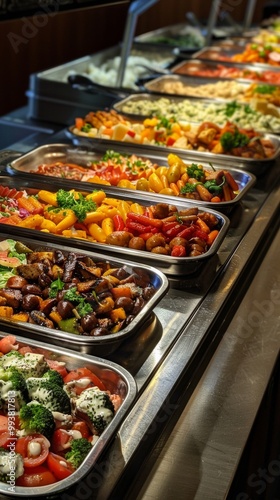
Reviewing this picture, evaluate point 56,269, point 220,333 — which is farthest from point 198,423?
point 56,269

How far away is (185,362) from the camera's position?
1.84 meters

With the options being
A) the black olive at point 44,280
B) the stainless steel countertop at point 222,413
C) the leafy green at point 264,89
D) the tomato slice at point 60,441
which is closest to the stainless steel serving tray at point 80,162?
the stainless steel countertop at point 222,413

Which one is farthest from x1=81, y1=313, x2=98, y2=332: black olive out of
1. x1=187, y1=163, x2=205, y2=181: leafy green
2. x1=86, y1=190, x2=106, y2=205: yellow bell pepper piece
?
x1=187, y1=163, x2=205, y2=181: leafy green

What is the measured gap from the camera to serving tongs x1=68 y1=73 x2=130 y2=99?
3.93m

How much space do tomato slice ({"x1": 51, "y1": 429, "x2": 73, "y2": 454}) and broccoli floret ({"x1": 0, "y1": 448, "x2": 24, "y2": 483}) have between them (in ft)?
0.33

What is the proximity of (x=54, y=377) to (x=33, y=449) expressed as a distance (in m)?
0.22

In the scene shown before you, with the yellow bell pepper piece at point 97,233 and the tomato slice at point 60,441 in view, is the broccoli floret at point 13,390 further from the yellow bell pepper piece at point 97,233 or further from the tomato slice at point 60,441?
the yellow bell pepper piece at point 97,233

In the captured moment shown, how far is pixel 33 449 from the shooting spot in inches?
54.8

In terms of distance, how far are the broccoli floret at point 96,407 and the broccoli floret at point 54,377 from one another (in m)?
0.06

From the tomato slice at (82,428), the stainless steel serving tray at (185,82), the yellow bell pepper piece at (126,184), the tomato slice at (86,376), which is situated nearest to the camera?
the tomato slice at (82,428)

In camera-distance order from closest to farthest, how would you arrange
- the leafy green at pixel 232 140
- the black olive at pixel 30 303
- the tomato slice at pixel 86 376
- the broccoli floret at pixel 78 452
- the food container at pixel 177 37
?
1. the broccoli floret at pixel 78 452
2. the tomato slice at pixel 86 376
3. the black olive at pixel 30 303
4. the leafy green at pixel 232 140
5. the food container at pixel 177 37

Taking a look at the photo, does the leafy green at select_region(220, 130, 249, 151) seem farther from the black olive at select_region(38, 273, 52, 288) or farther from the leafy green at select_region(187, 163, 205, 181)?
the black olive at select_region(38, 273, 52, 288)

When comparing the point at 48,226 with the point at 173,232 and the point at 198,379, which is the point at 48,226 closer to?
the point at 173,232

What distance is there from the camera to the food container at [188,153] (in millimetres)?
3166
